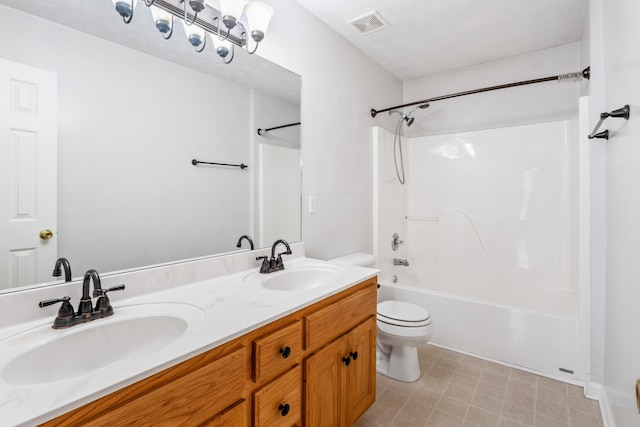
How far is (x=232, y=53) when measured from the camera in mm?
1557

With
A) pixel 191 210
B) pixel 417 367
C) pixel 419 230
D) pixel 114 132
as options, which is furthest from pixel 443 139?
pixel 114 132

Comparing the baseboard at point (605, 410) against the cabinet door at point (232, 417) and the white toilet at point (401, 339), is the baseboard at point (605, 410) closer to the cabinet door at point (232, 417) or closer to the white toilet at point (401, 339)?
the white toilet at point (401, 339)

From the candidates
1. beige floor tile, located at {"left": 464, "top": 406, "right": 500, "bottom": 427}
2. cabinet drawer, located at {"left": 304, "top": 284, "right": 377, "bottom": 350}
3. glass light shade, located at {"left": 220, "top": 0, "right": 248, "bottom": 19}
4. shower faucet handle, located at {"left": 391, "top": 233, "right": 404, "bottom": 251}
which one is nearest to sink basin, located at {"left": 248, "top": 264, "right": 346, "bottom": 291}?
cabinet drawer, located at {"left": 304, "top": 284, "right": 377, "bottom": 350}

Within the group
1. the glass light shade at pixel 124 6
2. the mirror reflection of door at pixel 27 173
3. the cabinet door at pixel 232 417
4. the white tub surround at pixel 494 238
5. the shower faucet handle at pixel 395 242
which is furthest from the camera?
the shower faucet handle at pixel 395 242

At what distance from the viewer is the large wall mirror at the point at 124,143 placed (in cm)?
97

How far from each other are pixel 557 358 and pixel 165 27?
2.93 m

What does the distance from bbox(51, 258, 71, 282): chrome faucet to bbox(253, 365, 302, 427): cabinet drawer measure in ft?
2.36

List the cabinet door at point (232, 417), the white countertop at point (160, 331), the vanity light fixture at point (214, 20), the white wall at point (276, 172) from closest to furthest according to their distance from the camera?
the white countertop at point (160, 331) → the cabinet door at point (232, 417) → the vanity light fixture at point (214, 20) → the white wall at point (276, 172)

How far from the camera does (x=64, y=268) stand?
995 mm

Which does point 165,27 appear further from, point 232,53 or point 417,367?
point 417,367

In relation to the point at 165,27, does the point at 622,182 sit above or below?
below

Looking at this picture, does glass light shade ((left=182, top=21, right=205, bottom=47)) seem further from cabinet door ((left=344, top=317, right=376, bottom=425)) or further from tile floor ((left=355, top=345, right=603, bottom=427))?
tile floor ((left=355, top=345, right=603, bottom=427))

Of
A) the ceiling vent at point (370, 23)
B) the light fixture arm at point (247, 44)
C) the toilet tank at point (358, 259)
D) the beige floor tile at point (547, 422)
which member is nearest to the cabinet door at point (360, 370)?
the toilet tank at point (358, 259)

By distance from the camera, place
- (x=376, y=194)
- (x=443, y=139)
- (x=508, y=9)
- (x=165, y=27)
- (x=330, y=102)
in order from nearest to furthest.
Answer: (x=165, y=27) < (x=508, y=9) < (x=330, y=102) < (x=376, y=194) < (x=443, y=139)
